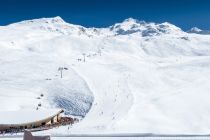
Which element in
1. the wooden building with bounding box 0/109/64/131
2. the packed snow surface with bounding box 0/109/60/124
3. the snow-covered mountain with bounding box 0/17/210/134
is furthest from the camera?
the snow-covered mountain with bounding box 0/17/210/134

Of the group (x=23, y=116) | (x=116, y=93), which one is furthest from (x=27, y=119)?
(x=116, y=93)

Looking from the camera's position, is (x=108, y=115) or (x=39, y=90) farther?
(x=39, y=90)

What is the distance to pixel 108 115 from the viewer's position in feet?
263

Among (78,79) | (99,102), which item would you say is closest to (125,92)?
(99,102)

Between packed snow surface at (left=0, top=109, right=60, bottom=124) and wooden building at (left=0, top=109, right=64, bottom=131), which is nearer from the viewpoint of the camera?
wooden building at (left=0, top=109, right=64, bottom=131)

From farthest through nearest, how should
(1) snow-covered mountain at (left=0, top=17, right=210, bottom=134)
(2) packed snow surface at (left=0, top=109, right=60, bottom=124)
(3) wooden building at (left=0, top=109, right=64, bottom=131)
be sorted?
(1) snow-covered mountain at (left=0, top=17, right=210, bottom=134) < (2) packed snow surface at (left=0, top=109, right=60, bottom=124) < (3) wooden building at (left=0, top=109, right=64, bottom=131)

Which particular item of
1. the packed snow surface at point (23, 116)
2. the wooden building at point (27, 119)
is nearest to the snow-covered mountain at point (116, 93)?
the wooden building at point (27, 119)

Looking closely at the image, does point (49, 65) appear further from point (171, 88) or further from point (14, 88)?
point (171, 88)

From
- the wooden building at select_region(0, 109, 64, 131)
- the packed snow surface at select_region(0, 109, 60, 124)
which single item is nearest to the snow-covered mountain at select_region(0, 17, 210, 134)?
the wooden building at select_region(0, 109, 64, 131)

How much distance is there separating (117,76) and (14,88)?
2561 cm

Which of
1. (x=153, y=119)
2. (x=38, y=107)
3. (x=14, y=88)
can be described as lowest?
(x=153, y=119)

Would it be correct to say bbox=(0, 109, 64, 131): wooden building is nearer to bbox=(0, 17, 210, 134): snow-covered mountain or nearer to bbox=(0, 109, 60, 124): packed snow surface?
bbox=(0, 109, 60, 124): packed snow surface

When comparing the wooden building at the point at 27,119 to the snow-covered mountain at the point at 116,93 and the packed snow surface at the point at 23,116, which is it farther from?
the snow-covered mountain at the point at 116,93

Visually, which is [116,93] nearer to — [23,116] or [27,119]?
[23,116]
